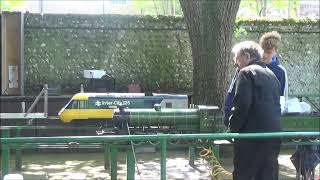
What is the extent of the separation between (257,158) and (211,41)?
13.0 ft

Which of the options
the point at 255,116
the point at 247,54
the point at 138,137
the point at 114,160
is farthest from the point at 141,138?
the point at 114,160

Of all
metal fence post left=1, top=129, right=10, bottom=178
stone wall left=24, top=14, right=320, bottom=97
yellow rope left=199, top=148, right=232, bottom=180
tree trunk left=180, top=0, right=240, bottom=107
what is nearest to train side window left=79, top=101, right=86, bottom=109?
yellow rope left=199, top=148, right=232, bottom=180

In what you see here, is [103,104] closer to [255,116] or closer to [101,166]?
[101,166]

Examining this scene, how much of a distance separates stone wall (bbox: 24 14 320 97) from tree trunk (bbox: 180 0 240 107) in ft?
7.41

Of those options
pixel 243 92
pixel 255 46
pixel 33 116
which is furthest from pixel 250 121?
pixel 33 116

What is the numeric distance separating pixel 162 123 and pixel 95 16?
536cm

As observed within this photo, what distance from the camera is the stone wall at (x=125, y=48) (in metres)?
11.0

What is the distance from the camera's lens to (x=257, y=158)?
17.3 feet

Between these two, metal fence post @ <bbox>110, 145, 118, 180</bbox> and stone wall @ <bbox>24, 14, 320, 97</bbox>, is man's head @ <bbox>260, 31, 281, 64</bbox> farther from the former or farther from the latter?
stone wall @ <bbox>24, 14, 320, 97</bbox>

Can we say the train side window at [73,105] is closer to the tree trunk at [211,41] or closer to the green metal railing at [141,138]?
the tree trunk at [211,41]

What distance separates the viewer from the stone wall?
36.2 ft

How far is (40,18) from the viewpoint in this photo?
36.1 ft

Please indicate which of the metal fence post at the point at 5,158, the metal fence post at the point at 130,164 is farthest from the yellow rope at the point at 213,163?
the metal fence post at the point at 5,158

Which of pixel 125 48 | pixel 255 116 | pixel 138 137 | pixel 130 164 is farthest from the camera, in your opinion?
pixel 125 48
